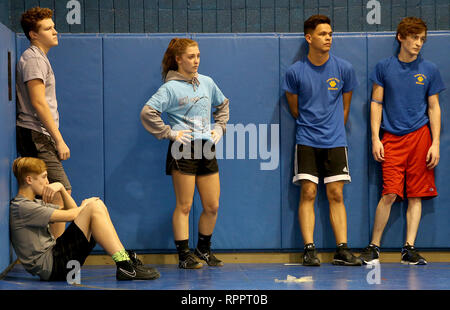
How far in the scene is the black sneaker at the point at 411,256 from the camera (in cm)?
496

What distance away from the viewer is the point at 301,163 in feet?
16.3

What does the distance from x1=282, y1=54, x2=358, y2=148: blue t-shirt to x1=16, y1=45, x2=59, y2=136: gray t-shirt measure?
1800 mm

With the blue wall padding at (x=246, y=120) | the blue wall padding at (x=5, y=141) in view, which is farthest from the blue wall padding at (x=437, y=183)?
the blue wall padding at (x=5, y=141)

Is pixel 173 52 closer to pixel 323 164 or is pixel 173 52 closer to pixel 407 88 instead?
pixel 323 164

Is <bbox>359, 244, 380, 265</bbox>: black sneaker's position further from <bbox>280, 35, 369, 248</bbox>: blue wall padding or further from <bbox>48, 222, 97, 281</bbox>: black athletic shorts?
<bbox>48, 222, 97, 281</bbox>: black athletic shorts

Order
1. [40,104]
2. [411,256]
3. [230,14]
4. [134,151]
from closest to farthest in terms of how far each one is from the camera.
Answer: [40,104] < [411,256] < [134,151] < [230,14]

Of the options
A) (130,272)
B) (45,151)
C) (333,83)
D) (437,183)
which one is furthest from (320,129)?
(45,151)

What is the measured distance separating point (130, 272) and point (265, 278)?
3.09ft

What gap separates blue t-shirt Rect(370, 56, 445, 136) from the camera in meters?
5.00

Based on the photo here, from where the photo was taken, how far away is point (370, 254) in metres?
5.00

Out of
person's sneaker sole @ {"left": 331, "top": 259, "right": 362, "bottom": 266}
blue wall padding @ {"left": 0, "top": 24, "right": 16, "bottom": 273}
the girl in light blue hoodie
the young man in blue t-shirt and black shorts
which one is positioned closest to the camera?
blue wall padding @ {"left": 0, "top": 24, "right": 16, "bottom": 273}

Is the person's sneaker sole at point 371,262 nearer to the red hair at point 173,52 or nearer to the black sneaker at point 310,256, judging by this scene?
the black sneaker at point 310,256

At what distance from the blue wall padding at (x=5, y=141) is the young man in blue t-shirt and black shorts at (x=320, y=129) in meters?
2.11

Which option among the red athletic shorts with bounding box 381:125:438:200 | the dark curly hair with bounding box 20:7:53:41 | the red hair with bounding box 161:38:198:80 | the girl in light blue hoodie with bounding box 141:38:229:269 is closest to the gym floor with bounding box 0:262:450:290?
the girl in light blue hoodie with bounding box 141:38:229:269
